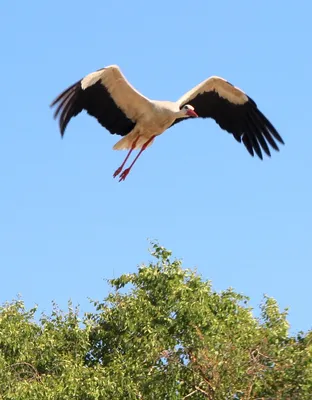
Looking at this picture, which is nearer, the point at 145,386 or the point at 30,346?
the point at 145,386

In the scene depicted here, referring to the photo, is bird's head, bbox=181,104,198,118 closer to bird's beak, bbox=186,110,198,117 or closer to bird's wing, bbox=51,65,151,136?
bird's beak, bbox=186,110,198,117

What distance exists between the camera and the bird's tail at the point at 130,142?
50.5 feet

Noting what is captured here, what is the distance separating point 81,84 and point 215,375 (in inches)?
154

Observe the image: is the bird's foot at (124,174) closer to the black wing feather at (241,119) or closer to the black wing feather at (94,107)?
the black wing feather at (94,107)

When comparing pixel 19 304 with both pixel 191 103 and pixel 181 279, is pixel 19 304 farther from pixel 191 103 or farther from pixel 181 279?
pixel 191 103

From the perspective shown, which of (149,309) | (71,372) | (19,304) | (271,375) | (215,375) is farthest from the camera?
(19,304)

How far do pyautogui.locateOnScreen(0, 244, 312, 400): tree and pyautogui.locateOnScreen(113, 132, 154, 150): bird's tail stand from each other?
251 centimetres

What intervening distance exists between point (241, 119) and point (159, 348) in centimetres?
352

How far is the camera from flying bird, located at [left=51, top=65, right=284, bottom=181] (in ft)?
47.5

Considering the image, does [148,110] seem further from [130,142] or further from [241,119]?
[241,119]

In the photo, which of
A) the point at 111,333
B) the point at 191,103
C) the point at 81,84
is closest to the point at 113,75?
the point at 81,84

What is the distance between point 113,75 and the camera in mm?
14625

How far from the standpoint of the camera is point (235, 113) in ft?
53.9

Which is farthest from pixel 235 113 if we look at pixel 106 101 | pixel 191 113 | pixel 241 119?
pixel 106 101
